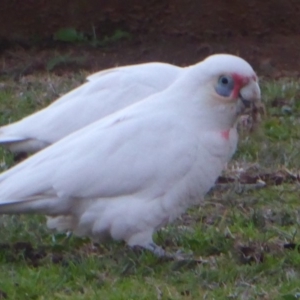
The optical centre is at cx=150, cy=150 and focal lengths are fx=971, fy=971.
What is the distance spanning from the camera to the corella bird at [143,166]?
3.96 m

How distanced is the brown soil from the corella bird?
4545 mm

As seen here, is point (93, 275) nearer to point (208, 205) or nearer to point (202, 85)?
point (202, 85)

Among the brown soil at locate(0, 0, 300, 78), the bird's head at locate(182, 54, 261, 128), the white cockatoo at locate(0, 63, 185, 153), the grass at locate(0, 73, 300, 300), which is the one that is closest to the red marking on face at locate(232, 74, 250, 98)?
the bird's head at locate(182, 54, 261, 128)

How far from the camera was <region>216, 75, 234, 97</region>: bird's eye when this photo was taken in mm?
4012

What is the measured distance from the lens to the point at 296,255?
13.3 feet

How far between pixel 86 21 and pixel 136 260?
18.2ft

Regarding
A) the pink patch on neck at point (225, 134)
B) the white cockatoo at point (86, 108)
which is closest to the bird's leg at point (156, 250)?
the pink patch on neck at point (225, 134)

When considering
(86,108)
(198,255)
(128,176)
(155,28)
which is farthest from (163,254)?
(155,28)

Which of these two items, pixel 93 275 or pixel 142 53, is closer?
pixel 93 275

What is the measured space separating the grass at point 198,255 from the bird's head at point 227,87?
0.60 m

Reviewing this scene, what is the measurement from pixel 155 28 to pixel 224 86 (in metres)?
5.30

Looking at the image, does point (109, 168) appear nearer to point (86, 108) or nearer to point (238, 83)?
point (238, 83)

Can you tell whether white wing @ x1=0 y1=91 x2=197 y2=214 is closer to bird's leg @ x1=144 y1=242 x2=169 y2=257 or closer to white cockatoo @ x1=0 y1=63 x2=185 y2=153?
bird's leg @ x1=144 y1=242 x2=169 y2=257

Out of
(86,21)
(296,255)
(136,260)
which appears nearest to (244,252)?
(296,255)
